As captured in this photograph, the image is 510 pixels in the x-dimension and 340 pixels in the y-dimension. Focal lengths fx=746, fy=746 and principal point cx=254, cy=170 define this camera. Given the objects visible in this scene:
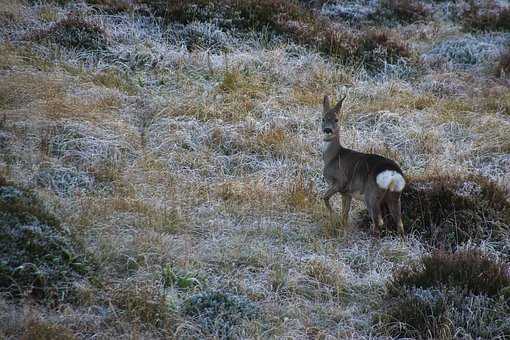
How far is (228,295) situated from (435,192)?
2.77 m

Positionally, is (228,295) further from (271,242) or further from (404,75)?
(404,75)

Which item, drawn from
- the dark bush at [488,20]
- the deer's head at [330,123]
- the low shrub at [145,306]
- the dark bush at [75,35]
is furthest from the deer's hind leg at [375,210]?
the dark bush at [488,20]

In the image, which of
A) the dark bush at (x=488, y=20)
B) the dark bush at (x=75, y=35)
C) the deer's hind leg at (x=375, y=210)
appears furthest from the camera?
the dark bush at (x=488, y=20)

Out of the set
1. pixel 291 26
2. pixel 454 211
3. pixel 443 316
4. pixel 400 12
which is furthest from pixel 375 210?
pixel 400 12

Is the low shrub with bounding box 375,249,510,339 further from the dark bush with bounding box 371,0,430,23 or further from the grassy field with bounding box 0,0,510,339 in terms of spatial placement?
the dark bush with bounding box 371,0,430,23

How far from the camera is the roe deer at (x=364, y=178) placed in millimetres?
6352

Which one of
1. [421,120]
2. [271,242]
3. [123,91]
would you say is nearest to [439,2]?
[421,120]

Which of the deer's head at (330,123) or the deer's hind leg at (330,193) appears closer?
the deer's hind leg at (330,193)

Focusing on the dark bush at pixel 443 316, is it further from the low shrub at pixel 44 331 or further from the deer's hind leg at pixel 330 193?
the low shrub at pixel 44 331

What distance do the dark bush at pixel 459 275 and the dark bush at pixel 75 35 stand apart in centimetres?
618

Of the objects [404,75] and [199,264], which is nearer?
[199,264]

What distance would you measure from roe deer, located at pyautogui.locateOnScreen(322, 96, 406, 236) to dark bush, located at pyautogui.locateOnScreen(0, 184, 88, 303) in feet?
8.36

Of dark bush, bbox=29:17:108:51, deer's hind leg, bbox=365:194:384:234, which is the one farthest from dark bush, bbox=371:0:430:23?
deer's hind leg, bbox=365:194:384:234

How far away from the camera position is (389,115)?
9.48 meters
